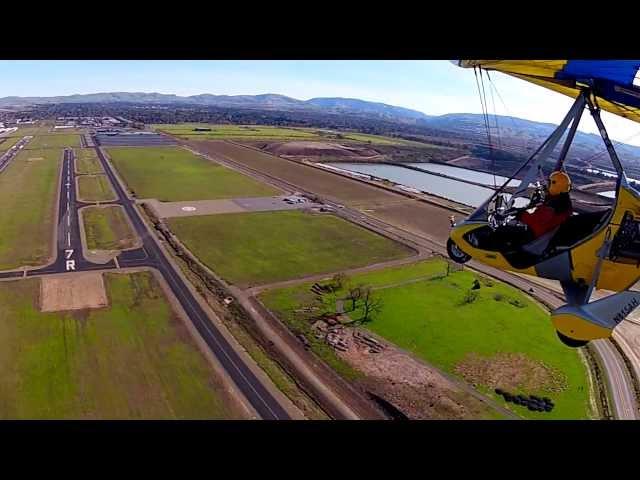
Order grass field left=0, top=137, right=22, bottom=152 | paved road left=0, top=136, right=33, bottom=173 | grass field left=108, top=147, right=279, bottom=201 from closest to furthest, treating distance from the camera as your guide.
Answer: grass field left=108, top=147, right=279, bottom=201 → paved road left=0, top=136, right=33, bottom=173 → grass field left=0, top=137, right=22, bottom=152

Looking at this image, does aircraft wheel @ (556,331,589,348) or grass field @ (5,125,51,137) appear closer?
aircraft wheel @ (556,331,589,348)

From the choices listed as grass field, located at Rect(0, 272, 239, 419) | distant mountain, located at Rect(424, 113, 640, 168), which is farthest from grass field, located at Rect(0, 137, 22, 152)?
distant mountain, located at Rect(424, 113, 640, 168)

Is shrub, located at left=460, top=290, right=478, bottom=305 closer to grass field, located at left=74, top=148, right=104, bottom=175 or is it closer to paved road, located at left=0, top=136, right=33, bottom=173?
grass field, located at left=74, top=148, right=104, bottom=175

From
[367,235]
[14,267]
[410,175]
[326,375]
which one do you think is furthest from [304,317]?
[410,175]

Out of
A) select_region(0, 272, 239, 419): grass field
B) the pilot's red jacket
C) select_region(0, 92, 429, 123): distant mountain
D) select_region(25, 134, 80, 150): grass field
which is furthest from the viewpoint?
select_region(0, 92, 429, 123): distant mountain

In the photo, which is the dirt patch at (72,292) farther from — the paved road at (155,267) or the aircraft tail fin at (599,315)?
the aircraft tail fin at (599,315)

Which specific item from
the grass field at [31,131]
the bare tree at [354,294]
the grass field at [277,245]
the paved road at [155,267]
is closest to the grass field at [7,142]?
the grass field at [31,131]
